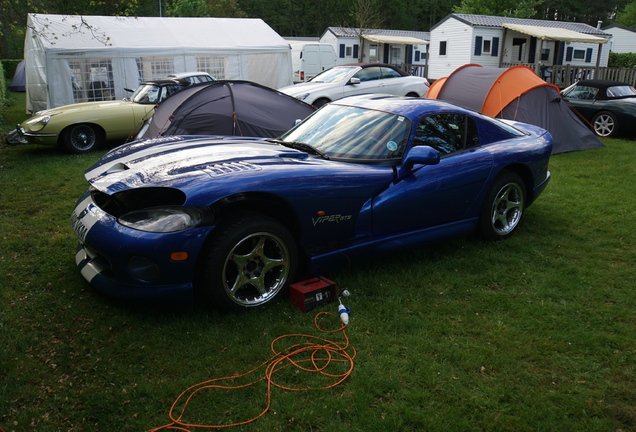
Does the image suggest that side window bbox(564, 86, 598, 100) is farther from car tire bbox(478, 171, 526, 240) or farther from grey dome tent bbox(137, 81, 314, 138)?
car tire bbox(478, 171, 526, 240)

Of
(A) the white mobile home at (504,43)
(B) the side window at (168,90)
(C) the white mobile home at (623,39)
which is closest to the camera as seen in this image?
(B) the side window at (168,90)

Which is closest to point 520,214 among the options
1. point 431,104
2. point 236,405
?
point 431,104

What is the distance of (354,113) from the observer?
466 centimetres

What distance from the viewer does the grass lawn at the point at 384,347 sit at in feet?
8.73

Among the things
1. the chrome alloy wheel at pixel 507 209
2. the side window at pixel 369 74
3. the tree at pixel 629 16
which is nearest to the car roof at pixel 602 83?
the side window at pixel 369 74

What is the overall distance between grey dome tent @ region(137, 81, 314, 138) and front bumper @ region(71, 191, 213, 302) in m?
5.05

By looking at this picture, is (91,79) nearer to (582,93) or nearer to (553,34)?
(582,93)

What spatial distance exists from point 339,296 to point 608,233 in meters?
3.43

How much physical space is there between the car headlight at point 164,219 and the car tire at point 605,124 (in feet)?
35.6

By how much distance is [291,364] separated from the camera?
3.07 metres

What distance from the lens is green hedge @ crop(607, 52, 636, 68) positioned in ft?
103

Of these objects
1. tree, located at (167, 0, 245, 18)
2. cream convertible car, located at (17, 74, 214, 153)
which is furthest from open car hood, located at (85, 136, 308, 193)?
tree, located at (167, 0, 245, 18)

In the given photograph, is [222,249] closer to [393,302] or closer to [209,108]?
[393,302]

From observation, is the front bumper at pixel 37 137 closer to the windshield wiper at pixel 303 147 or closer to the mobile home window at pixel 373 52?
the windshield wiper at pixel 303 147
